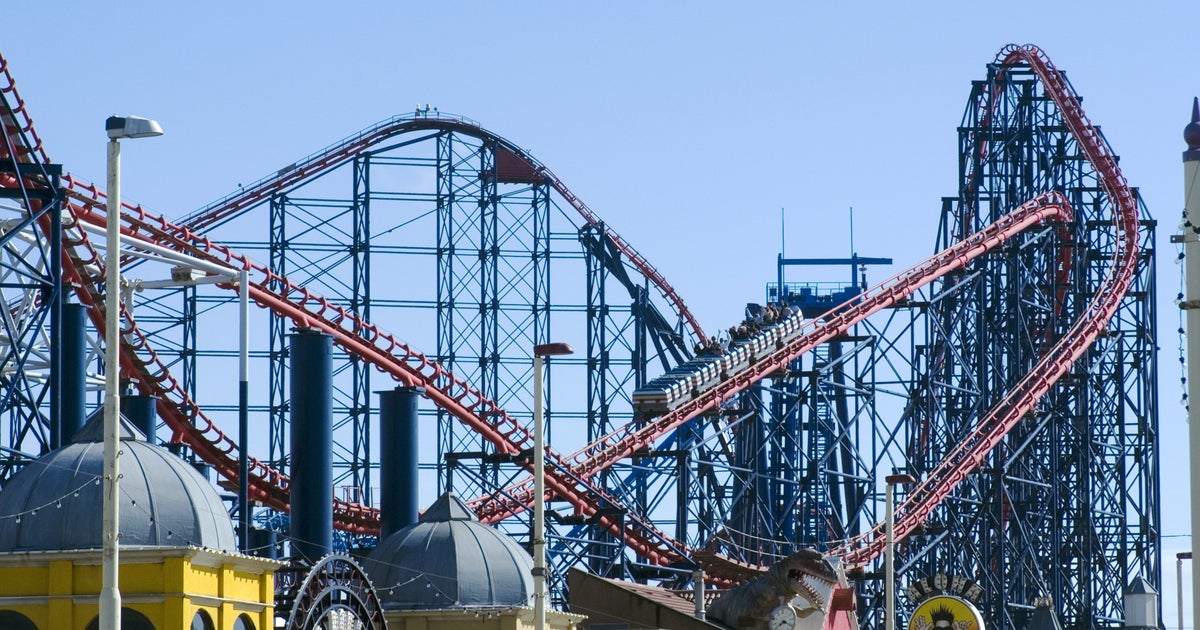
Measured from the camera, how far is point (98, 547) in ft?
64.4

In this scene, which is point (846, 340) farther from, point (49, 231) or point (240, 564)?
point (240, 564)

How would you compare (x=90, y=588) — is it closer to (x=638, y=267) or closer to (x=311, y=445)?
(x=311, y=445)

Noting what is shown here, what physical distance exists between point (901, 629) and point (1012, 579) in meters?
2.76

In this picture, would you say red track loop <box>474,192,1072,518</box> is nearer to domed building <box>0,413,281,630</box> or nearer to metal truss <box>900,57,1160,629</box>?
metal truss <box>900,57,1160,629</box>

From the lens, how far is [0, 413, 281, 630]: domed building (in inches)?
772

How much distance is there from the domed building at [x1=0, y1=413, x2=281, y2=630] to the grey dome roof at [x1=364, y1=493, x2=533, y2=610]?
4.81 metres

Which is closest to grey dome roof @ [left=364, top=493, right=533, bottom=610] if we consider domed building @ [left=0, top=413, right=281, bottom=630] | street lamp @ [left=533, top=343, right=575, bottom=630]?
street lamp @ [left=533, top=343, right=575, bottom=630]

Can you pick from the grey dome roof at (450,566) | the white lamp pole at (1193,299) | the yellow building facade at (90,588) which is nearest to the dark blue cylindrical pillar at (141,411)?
the grey dome roof at (450,566)

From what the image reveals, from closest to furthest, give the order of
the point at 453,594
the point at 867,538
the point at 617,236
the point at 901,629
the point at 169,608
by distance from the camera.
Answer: the point at 169,608, the point at 453,594, the point at 867,538, the point at 901,629, the point at 617,236

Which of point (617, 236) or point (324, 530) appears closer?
point (324, 530)

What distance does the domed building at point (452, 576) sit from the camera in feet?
82.1

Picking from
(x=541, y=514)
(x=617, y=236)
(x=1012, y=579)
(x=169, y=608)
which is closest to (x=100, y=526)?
(x=169, y=608)

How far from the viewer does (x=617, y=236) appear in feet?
168

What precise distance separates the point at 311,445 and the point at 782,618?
6487 millimetres
